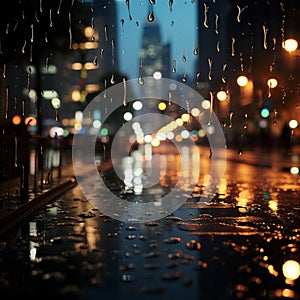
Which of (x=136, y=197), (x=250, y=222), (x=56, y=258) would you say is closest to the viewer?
(x=56, y=258)

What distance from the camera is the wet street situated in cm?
545

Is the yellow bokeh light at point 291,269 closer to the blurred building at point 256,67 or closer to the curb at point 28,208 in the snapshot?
the curb at point 28,208

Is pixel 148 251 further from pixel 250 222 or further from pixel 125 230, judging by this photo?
pixel 250 222

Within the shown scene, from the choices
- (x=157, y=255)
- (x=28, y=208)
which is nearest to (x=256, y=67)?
(x=28, y=208)

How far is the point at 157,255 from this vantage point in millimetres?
7113

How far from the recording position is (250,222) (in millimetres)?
10008

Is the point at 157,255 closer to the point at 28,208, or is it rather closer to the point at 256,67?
the point at 28,208

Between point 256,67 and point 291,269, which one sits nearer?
point 291,269

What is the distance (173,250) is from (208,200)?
6.56 meters

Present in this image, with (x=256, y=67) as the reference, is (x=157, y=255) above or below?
below

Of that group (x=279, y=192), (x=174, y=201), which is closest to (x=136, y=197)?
(x=174, y=201)

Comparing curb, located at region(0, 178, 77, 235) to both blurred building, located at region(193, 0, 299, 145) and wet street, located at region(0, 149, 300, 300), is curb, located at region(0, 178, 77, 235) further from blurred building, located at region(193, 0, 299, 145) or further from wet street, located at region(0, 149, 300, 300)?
blurred building, located at region(193, 0, 299, 145)

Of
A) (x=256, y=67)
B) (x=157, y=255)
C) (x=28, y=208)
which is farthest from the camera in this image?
(x=256, y=67)

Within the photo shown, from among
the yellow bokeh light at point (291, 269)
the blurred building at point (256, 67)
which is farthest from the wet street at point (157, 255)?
the blurred building at point (256, 67)
